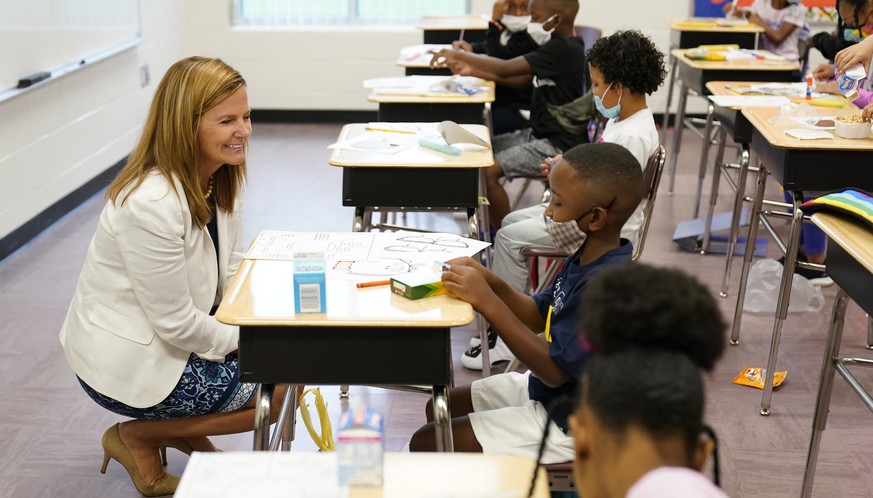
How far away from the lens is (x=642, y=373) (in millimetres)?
1018

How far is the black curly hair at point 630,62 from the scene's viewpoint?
9.86 ft

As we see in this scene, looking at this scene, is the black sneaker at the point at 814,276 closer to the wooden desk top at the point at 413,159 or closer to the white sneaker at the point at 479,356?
the white sneaker at the point at 479,356

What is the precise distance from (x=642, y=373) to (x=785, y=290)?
2.02m

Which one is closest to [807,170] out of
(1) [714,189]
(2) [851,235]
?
(2) [851,235]

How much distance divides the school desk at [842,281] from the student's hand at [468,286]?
73 centimetres

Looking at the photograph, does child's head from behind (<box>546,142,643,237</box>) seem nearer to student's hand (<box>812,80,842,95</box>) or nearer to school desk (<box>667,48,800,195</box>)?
student's hand (<box>812,80,842,95</box>)

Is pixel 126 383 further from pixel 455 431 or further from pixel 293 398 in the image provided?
pixel 455 431

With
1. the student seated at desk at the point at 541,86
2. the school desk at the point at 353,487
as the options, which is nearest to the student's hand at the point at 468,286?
the school desk at the point at 353,487

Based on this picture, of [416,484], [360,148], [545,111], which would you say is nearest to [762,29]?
[545,111]

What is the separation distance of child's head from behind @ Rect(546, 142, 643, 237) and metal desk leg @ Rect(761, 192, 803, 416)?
40.7 inches

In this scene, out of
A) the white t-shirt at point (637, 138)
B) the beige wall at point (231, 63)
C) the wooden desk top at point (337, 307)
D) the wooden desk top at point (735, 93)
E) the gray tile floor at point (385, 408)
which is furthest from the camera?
the beige wall at point (231, 63)

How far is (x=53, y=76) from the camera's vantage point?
4.55m

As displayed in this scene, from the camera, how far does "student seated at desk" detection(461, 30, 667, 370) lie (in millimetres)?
2896

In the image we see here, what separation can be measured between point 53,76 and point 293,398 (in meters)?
2.86
